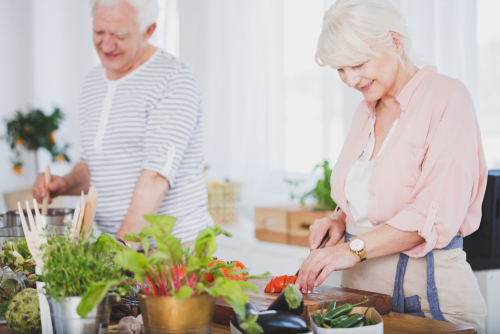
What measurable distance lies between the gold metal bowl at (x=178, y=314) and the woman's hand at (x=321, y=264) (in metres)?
0.48

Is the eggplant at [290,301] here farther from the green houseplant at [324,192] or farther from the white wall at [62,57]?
the white wall at [62,57]

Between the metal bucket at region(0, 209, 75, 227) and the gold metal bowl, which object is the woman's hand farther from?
the metal bucket at region(0, 209, 75, 227)

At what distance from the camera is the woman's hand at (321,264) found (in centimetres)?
126

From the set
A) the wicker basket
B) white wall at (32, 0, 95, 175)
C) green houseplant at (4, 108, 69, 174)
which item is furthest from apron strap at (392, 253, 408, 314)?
white wall at (32, 0, 95, 175)

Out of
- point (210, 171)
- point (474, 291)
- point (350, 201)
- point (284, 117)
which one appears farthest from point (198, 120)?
point (210, 171)

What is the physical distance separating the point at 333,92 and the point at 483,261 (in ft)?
4.68

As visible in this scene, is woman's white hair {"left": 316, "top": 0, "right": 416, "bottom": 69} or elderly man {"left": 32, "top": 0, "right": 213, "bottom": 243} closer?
woman's white hair {"left": 316, "top": 0, "right": 416, "bottom": 69}

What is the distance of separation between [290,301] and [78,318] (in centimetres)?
34

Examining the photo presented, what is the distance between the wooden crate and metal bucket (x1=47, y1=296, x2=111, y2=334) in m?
1.95

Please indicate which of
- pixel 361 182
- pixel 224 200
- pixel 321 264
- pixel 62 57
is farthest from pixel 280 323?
pixel 62 57

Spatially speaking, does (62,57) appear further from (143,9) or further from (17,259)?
(17,259)

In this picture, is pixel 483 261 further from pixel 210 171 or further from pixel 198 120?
pixel 210 171

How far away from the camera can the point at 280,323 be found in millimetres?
836

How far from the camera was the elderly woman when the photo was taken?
1302 millimetres
